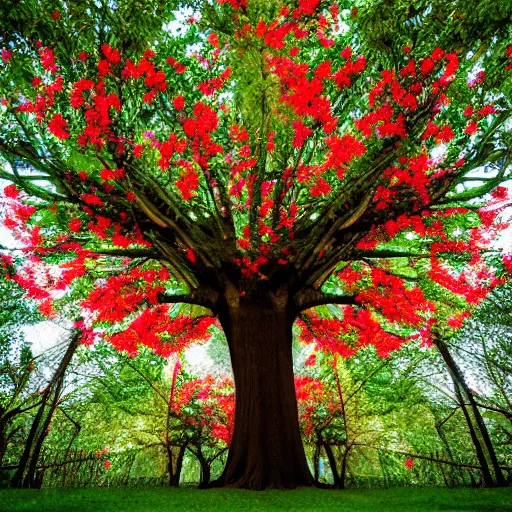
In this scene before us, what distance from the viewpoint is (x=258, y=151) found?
841 cm

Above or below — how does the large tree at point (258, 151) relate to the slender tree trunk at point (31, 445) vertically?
above

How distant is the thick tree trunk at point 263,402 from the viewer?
25.1 ft

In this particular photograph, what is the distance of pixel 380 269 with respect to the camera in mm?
11438

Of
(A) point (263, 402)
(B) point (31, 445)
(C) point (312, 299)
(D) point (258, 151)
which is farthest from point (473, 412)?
(B) point (31, 445)

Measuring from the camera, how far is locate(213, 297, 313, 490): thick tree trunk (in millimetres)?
7648

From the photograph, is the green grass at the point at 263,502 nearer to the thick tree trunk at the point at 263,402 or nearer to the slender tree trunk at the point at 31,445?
the thick tree trunk at the point at 263,402

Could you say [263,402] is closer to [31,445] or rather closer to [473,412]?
[473,412]

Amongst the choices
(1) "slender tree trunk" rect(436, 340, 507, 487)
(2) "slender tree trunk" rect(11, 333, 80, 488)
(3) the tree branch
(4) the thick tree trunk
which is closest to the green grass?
(4) the thick tree trunk

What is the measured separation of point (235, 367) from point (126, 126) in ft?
15.8

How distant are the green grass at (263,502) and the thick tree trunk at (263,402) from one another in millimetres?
610

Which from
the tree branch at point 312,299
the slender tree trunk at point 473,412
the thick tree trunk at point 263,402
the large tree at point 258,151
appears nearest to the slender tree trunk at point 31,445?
the large tree at point 258,151

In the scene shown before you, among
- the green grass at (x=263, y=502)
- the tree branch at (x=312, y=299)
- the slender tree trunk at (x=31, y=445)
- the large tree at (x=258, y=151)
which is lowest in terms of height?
the green grass at (x=263, y=502)

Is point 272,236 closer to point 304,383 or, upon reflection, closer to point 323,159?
point 323,159

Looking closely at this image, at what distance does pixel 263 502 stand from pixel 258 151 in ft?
18.7
